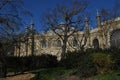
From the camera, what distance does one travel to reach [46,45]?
63.2 m

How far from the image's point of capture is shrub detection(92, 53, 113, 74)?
1616 centimetres

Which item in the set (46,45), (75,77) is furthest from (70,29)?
(75,77)

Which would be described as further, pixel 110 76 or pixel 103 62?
pixel 103 62

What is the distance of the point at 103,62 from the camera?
16.3m

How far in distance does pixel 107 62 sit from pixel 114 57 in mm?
919

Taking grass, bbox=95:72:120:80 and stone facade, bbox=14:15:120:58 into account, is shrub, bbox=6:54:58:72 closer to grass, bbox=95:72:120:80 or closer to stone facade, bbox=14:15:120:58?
stone facade, bbox=14:15:120:58

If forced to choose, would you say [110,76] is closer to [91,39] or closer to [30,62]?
[30,62]

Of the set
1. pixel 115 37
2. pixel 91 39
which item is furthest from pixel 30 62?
pixel 91 39

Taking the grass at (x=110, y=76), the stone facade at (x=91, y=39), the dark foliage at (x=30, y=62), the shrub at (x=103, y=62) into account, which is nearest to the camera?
the grass at (x=110, y=76)

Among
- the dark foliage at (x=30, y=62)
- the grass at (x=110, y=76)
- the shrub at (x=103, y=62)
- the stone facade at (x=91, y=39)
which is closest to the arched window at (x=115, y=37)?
the stone facade at (x=91, y=39)

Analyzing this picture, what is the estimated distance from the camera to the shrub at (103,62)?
53.0 feet

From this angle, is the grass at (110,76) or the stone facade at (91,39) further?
the stone facade at (91,39)

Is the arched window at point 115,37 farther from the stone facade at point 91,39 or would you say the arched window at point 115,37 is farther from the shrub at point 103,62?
the shrub at point 103,62

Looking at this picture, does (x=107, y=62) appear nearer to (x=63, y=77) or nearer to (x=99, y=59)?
(x=99, y=59)
